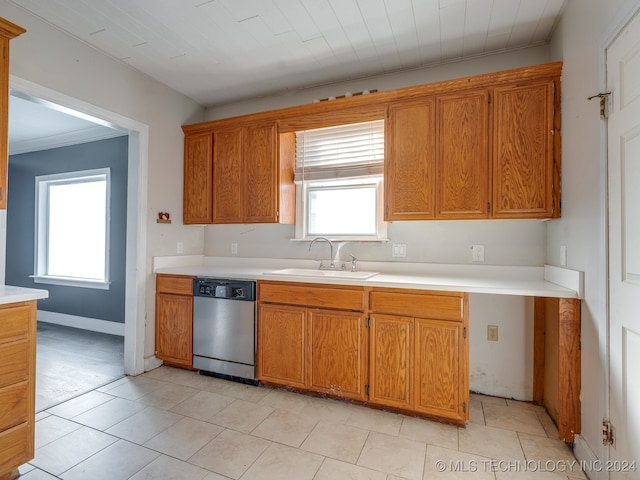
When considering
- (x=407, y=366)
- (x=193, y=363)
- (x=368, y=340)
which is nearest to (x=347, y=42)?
(x=368, y=340)

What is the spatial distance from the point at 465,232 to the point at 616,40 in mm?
1415

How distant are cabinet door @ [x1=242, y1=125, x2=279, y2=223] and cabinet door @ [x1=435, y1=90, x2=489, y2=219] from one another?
141cm

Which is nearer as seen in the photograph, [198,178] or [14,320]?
[14,320]

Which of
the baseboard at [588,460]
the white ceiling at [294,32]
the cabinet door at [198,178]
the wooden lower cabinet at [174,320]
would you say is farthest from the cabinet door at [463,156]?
the wooden lower cabinet at [174,320]

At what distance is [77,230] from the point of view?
14.6 feet

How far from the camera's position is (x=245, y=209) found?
9.94 feet

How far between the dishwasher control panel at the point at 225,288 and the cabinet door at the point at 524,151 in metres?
1.92

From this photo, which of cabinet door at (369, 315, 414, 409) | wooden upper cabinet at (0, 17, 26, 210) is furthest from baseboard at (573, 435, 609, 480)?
wooden upper cabinet at (0, 17, 26, 210)

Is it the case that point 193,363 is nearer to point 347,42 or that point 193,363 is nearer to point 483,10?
point 347,42

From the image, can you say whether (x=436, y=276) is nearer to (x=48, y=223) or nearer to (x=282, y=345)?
(x=282, y=345)

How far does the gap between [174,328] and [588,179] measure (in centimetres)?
323

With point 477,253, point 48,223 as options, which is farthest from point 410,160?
point 48,223

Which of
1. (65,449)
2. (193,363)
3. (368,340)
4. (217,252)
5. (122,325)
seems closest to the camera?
(65,449)

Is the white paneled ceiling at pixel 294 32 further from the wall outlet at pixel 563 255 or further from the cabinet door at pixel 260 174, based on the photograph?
the wall outlet at pixel 563 255
